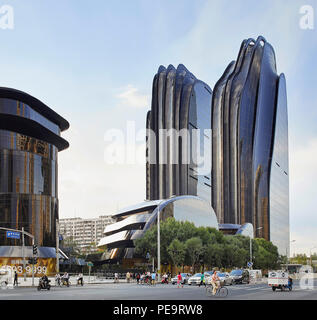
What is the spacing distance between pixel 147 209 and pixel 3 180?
1802 inches

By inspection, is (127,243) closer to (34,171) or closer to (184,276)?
(34,171)

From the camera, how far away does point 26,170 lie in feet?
344

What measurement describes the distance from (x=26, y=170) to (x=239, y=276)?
2144 inches

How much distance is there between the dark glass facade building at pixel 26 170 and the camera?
103m

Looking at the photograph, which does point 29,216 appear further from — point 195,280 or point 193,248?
point 195,280

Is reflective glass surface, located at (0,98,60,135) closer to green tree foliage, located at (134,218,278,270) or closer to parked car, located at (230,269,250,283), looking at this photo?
green tree foliage, located at (134,218,278,270)

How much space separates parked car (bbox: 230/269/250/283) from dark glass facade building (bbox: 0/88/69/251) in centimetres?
5008

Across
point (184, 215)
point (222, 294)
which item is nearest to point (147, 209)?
point (184, 215)

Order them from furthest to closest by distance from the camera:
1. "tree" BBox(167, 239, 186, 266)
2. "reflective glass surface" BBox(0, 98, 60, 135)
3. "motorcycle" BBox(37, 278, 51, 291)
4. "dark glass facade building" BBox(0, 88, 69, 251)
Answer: "dark glass facade building" BBox(0, 88, 69, 251) < "reflective glass surface" BBox(0, 98, 60, 135) < "tree" BBox(167, 239, 186, 266) < "motorcycle" BBox(37, 278, 51, 291)

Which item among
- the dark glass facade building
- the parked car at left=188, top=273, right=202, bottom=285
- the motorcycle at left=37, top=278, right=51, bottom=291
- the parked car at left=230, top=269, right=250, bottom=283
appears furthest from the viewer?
the dark glass facade building

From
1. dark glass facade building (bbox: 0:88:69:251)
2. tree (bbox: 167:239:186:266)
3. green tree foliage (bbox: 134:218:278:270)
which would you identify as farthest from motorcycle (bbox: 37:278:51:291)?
dark glass facade building (bbox: 0:88:69:251)

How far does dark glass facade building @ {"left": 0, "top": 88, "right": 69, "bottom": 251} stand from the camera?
10262 centimetres
